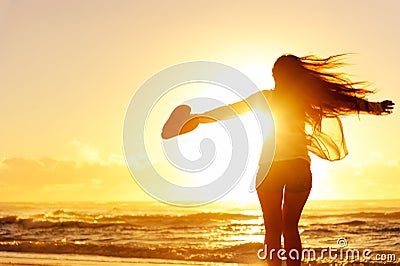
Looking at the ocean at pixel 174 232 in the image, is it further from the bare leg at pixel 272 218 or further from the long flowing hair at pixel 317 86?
the long flowing hair at pixel 317 86

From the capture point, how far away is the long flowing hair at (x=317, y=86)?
3525mm

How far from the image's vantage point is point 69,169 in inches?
753

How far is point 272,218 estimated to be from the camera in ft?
11.5

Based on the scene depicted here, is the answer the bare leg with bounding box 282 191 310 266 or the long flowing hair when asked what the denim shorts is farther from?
the long flowing hair

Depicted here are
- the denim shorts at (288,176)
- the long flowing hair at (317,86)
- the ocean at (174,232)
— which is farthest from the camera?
the ocean at (174,232)

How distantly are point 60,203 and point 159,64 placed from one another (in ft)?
28.0

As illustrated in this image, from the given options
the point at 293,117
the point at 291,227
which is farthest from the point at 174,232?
the point at 293,117

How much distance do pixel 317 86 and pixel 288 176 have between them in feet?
1.62

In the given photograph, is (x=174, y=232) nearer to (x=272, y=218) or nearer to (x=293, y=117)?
(x=272, y=218)

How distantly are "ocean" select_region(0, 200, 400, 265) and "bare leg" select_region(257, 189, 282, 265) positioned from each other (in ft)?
13.7

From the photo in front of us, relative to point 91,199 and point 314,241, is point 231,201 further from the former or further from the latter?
point 314,241

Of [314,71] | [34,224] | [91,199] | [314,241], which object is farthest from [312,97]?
[91,199]

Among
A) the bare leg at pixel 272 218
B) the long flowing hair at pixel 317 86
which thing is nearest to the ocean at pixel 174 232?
the bare leg at pixel 272 218

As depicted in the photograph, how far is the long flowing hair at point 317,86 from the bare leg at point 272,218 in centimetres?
46
